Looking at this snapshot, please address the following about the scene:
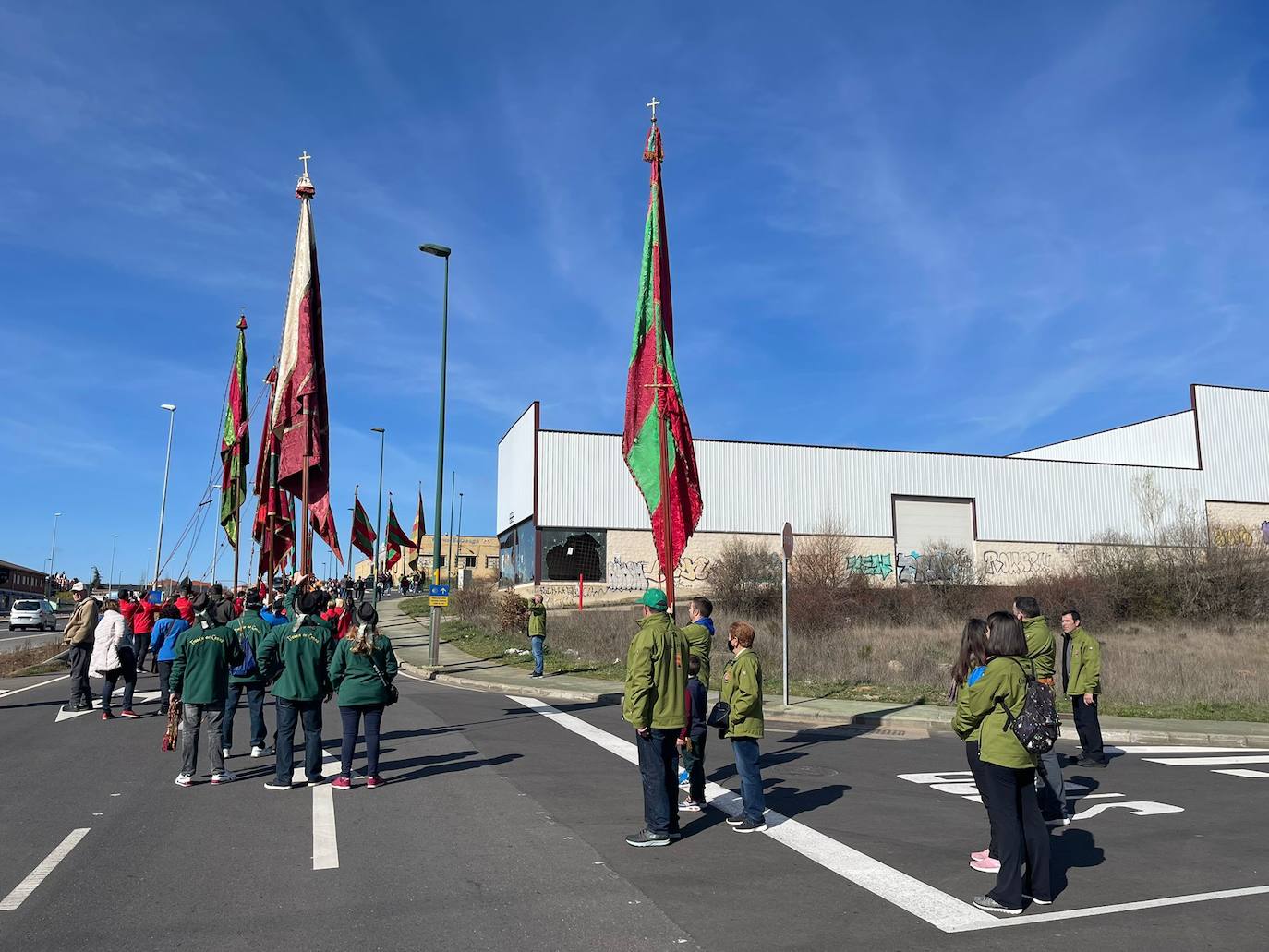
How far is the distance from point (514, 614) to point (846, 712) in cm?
1611

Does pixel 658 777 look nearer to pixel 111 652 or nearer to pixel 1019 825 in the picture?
pixel 1019 825

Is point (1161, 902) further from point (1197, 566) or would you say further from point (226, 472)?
point (1197, 566)

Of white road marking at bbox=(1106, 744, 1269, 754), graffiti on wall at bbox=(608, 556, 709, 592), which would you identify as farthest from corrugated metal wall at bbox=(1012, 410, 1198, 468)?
white road marking at bbox=(1106, 744, 1269, 754)

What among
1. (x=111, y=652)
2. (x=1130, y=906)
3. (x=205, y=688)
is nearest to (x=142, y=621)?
(x=111, y=652)

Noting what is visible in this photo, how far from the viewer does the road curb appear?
12.5 metres

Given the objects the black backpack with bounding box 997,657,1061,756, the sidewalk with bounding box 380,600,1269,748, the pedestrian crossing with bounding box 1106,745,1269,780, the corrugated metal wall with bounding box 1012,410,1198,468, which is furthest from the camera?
the corrugated metal wall with bounding box 1012,410,1198,468

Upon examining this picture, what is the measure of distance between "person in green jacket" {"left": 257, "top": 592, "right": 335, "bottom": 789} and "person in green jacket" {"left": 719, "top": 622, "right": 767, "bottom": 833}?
3.95 meters

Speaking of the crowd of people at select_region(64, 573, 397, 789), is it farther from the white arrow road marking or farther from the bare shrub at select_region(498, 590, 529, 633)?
the bare shrub at select_region(498, 590, 529, 633)

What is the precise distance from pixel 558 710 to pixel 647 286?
6.90 metres

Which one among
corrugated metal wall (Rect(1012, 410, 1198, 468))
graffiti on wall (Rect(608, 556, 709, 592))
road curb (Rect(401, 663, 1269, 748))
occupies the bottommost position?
road curb (Rect(401, 663, 1269, 748))

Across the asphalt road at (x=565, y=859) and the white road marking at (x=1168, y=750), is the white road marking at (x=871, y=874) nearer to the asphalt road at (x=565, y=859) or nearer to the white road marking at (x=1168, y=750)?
the asphalt road at (x=565, y=859)

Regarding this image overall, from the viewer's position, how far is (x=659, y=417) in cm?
1176

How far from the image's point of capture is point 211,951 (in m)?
4.56

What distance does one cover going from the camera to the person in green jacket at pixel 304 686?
864cm
